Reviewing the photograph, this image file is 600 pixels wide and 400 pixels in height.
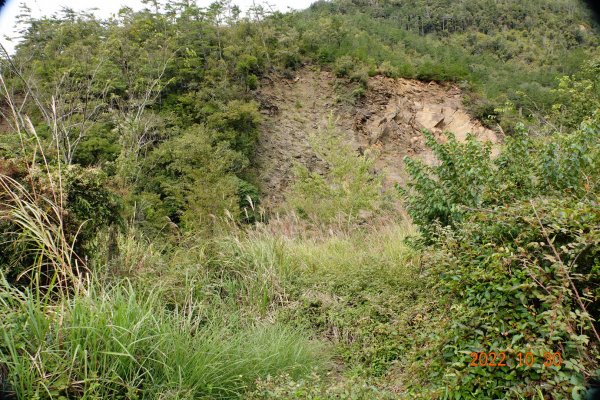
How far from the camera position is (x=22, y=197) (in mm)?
3512

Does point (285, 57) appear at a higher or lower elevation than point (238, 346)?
higher

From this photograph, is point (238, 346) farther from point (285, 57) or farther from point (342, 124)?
point (285, 57)

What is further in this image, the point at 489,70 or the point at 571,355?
the point at 489,70

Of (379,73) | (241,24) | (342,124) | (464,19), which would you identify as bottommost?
(342,124)

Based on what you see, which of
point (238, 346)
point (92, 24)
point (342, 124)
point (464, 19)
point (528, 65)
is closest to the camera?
point (238, 346)

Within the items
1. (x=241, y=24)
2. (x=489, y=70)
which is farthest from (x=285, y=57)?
(x=489, y=70)

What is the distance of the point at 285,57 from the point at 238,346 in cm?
3279

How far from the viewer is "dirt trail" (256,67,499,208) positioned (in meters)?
29.9

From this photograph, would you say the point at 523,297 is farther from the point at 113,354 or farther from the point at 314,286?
the point at 314,286
